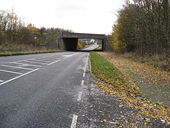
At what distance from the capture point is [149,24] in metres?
24.4

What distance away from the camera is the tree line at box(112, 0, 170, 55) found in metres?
19.3

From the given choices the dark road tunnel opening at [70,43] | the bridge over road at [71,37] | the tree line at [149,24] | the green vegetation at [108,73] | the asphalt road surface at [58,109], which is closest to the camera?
the asphalt road surface at [58,109]

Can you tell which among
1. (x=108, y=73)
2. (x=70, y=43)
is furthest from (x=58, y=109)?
(x=70, y=43)

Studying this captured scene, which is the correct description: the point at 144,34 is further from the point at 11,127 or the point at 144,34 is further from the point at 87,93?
the point at 11,127

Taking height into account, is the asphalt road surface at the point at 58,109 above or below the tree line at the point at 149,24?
below

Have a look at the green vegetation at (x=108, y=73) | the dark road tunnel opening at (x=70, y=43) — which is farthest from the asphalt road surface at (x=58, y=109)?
the dark road tunnel opening at (x=70, y=43)

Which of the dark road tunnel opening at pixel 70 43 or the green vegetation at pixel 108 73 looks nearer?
the green vegetation at pixel 108 73

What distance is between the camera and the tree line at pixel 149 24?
63.2 ft

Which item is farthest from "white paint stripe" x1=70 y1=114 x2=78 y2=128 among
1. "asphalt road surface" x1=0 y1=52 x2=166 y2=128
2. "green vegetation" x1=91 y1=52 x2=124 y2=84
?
"green vegetation" x1=91 y1=52 x2=124 y2=84

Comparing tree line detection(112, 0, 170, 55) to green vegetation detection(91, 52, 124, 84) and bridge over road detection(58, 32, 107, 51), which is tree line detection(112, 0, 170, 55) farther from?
bridge over road detection(58, 32, 107, 51)

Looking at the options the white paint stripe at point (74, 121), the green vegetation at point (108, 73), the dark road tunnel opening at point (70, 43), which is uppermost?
the dark road tunnel opening at point (70, 43)

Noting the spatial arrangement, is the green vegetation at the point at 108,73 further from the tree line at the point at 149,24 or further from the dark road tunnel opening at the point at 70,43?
the dark road tunnel opening at the point at 70,43

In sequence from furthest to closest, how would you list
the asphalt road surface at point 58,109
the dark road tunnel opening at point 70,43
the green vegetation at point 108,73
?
the dark road tunnel opening at point 70,43 → the green vegetation at point 108,73 → the asphalt road surface at point 58,109

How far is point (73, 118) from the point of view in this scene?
5.08m
